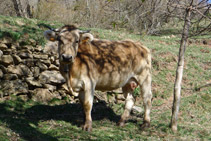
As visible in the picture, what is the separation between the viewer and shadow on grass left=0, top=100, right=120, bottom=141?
5.35 metres

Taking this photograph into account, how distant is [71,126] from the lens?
6289mm

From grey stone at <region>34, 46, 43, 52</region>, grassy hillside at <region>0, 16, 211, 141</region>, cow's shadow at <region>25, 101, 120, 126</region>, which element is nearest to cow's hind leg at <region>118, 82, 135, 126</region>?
grassy hillside at <region>0, 16, 211, 141</region>

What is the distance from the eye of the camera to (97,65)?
21.5 feet

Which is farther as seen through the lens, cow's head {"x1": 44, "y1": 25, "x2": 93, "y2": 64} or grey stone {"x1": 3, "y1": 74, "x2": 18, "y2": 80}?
grey stone {"x1": 3, "y1": 74, "x2": 18, "y2": 80}

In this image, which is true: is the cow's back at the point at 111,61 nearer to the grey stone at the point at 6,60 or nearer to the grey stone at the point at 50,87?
the grey stone at the point at 50,87

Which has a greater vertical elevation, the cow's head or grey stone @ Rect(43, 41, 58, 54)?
the cow's head

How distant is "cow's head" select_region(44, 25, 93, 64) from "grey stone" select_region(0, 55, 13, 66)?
253cm

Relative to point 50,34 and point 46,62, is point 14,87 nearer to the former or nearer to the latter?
point 46,62

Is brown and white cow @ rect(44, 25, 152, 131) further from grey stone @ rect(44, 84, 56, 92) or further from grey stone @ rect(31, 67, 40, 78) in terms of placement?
grey stone @ rect(31, 67, 40, 78)

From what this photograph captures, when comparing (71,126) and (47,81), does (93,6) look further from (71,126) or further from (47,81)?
(71,126)

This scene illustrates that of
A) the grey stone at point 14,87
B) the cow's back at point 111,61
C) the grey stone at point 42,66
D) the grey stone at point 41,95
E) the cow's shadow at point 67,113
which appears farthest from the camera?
the grey stone at point 42,66

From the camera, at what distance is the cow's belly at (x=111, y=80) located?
671 centimetres

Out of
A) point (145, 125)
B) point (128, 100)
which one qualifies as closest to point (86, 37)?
point (128, 100)

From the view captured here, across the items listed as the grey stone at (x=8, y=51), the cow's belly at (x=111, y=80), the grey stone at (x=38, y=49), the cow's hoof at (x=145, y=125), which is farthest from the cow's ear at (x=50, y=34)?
the cow's hoof at (x=145, y=125)
